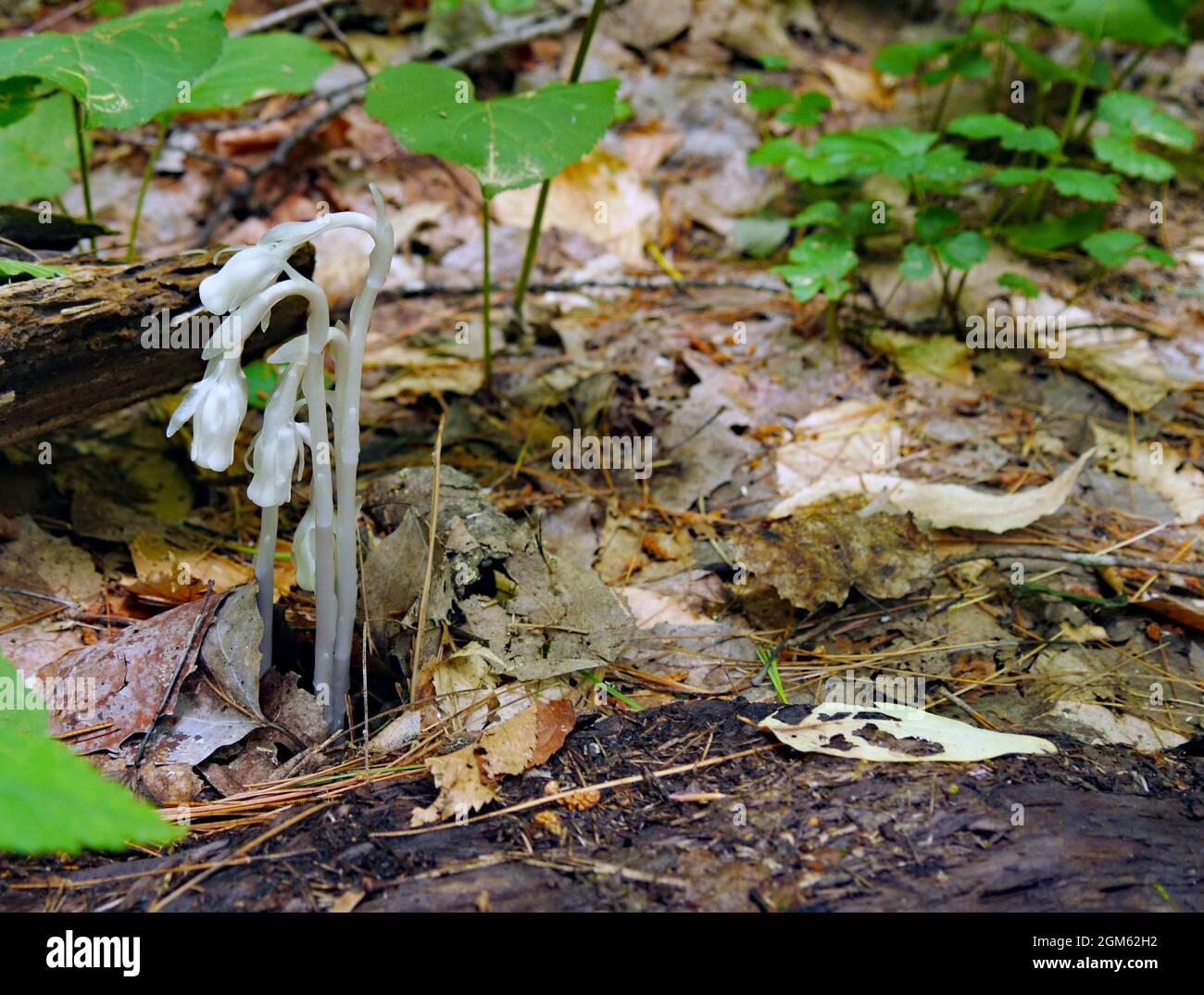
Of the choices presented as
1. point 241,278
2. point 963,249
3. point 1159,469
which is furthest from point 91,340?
point 1159,469

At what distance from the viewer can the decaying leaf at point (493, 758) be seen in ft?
5.00

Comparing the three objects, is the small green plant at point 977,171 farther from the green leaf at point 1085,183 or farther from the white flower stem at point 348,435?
the white flower stem at point 348,435

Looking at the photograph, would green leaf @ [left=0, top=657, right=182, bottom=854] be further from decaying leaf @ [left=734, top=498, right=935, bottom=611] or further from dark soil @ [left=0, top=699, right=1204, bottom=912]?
decaying leaf @ [left=734, top=498, right=935, bottom=611]

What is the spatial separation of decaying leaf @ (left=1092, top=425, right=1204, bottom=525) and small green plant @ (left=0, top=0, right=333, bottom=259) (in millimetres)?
2623

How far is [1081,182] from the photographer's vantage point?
3.02 m

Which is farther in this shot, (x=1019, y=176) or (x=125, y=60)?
(x=1019, y=176)

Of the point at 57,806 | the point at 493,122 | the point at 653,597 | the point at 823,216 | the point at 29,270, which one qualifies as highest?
the point at 493,122

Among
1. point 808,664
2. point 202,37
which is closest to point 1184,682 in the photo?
point 808,664

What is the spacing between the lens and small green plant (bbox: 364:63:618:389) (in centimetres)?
211

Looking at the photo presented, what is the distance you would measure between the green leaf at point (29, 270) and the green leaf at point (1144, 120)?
3.29 m

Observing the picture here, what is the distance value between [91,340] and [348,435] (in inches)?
29.0

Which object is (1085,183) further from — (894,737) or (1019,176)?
(894,737)

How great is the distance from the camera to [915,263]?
2996 millimetres
